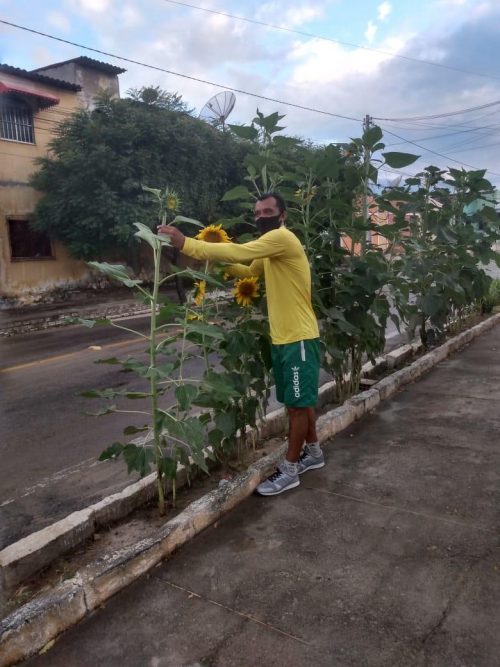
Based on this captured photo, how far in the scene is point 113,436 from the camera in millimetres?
5254

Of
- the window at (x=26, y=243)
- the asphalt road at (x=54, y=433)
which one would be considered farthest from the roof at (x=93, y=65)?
the asphalt road at (x=54, y=433)

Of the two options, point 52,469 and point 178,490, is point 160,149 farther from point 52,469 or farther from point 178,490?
point 178,490

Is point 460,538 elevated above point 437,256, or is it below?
below

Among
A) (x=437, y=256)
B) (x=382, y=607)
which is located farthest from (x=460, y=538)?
(x=437, y=256)

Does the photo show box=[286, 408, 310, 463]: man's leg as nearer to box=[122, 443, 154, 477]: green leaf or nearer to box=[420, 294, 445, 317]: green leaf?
box=[122, 443, 154, 477]: green leaf

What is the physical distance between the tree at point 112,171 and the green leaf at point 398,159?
33.2 feet

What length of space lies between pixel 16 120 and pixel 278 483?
48.2 feet

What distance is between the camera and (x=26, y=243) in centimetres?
1566

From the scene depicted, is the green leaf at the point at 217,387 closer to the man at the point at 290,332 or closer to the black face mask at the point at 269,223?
the man at the point at 290,332

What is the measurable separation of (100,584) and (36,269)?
1443 cm

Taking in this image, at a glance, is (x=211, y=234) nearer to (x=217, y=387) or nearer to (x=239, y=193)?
(x=239, y=193)

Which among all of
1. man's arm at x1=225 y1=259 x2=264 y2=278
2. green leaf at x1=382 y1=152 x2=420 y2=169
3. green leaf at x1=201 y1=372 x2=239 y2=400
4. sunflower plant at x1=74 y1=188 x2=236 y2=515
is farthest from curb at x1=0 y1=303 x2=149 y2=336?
green leaf at x1=201 y1=372 x2=239 y2=400

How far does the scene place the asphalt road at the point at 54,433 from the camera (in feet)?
12.9

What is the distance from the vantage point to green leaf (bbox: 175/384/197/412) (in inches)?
109
